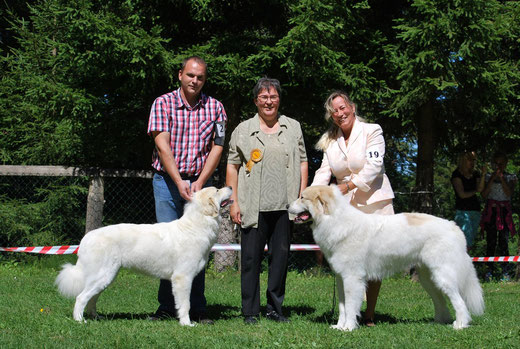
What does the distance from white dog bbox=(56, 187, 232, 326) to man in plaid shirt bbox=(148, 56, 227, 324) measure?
277mm

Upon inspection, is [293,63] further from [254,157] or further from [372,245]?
[372,245]

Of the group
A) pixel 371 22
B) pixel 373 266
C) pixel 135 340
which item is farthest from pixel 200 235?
pixel 371 22

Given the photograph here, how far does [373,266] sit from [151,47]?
472 cm

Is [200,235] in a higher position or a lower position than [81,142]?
lower

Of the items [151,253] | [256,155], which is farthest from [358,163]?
[151,253]

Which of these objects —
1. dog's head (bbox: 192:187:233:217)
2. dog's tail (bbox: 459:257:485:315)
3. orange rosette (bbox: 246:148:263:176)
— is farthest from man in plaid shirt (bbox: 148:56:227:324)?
dog's tail (bbox: 459:257:485:315)

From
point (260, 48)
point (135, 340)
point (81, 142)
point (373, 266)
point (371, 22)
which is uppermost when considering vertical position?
point (371, 22)

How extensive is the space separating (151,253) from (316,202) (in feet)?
5.24

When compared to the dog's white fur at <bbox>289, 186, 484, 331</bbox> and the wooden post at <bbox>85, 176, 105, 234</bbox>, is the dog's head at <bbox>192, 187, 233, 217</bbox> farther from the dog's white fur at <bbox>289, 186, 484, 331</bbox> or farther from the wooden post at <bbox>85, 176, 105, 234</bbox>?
the wooden post at <bbox>85, 176, 105, 234</bbox>

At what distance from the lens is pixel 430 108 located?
952cm

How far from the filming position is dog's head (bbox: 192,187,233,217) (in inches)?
199

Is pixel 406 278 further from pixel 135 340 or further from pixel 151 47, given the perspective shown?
pixel 135 340

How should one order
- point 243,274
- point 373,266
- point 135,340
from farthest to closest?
point 243,274, point 373,266, point 135,340

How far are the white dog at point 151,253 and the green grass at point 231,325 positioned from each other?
0.30 metres
